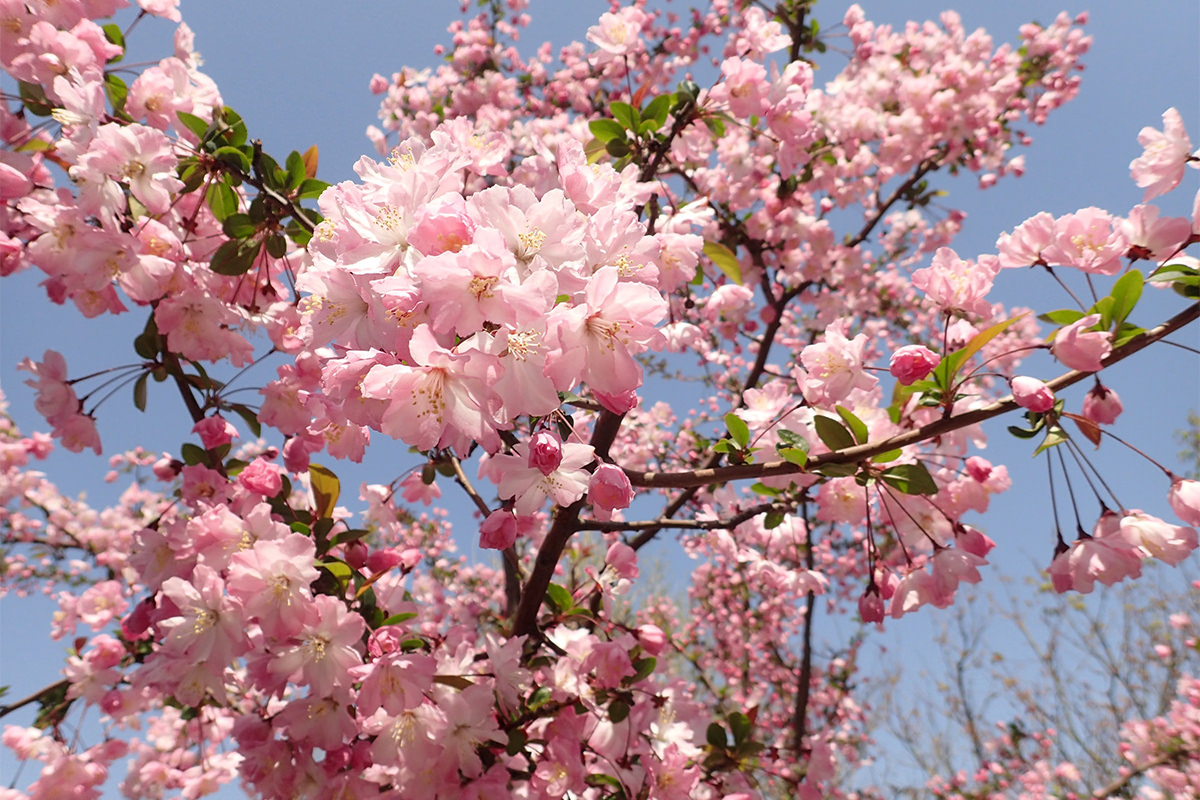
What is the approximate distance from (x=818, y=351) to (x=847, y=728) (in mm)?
7611

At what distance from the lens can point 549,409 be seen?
89 cm

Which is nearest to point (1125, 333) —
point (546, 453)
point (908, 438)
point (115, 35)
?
point (908, 438)

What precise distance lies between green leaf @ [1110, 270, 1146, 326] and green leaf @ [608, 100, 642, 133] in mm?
1241

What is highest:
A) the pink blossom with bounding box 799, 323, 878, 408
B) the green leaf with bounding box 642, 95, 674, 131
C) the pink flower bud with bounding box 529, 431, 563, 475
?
the green leaf with bounding box 642, 95, 674, 131

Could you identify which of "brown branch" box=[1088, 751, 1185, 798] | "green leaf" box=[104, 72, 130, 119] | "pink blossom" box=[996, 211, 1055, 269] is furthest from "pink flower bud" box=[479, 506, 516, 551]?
"brown branch" box=[1088, 751, 1185, 798]

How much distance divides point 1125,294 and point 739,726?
174 cm

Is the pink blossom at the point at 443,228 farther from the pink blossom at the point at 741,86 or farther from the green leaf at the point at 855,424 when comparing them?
the pink blossom at the point at 741,86

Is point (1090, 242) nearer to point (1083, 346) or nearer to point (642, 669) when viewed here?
point (1083, 346)

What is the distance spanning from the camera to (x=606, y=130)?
1.84m

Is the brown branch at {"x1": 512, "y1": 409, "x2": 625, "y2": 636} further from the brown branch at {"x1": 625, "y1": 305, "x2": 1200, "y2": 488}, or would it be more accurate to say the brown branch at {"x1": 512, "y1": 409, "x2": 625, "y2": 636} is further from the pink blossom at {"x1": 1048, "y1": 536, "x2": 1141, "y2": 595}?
the pink blossom at {"x1": 1048, "y1": 536, "x2": 1141, "y2": 595}

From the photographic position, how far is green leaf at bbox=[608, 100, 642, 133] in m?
1.82

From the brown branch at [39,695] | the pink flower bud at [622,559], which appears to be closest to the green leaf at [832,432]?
the pink flower bud at [622,559]

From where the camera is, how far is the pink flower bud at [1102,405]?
1212 millimetres

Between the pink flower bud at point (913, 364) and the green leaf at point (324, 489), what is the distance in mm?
1583
